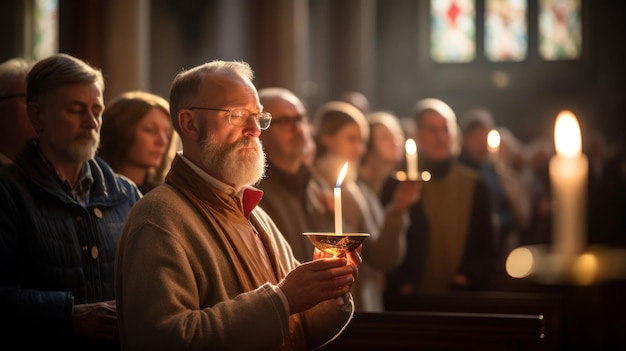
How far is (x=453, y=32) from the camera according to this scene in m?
28.8

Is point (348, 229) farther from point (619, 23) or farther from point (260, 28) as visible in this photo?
point (619, 23)

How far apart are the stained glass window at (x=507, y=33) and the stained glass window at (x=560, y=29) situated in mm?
472

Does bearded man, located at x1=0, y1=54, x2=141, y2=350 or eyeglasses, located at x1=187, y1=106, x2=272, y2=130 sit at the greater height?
eyeglasses, located at x1=187, y1=106, x2=272, y2=130

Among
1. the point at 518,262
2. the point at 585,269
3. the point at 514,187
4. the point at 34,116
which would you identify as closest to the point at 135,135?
the point at 34,116

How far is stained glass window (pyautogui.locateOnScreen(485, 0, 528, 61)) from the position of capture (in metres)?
28.5

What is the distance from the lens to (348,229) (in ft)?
20.3

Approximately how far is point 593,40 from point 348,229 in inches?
901

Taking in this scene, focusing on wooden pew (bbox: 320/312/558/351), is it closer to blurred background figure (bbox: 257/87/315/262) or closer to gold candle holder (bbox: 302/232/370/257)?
blurred background figure (bbox: 257/87/315/262)

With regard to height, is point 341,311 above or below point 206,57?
below

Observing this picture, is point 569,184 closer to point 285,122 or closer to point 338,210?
point 285,122

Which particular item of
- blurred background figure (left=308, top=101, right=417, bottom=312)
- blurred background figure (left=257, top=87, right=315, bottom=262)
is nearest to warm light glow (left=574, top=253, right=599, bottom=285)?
blurred background figure (left=308, top=101, right=417, bottom=312)

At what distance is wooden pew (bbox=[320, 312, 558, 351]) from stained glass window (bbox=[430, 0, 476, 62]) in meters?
24.4

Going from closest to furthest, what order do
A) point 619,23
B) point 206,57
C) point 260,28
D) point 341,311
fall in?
point 341,311 → point 260,28 → point 206,57 → point 619,23

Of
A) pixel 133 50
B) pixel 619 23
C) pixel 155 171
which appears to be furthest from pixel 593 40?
pixel 155 171
